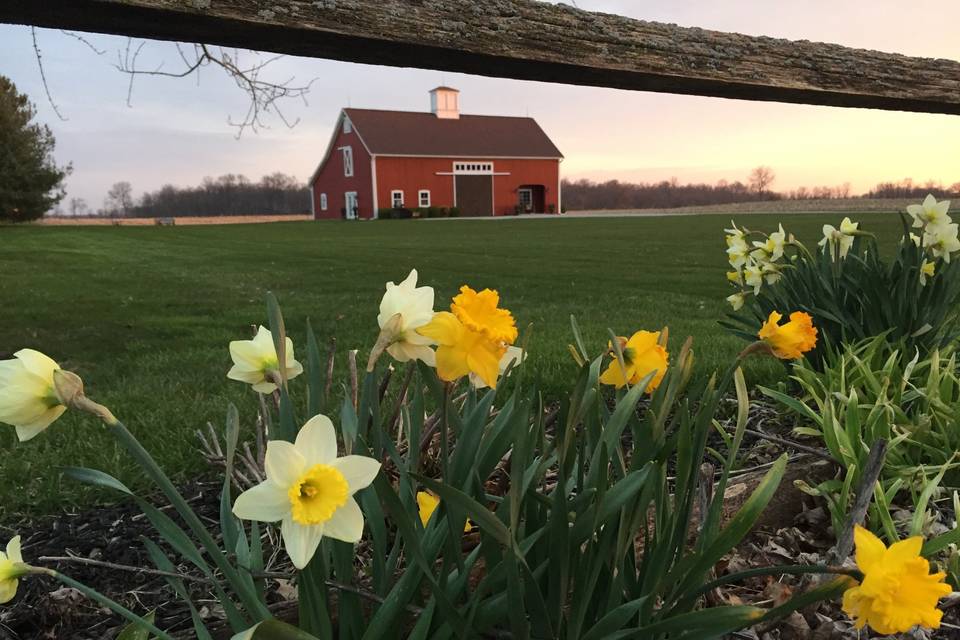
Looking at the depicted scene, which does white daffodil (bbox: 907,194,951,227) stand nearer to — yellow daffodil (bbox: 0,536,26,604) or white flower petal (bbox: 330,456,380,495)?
white flower petal (bbox: 330,456,380,495)

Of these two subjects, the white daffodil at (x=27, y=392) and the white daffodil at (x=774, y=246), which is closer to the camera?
the white daffodil at (x=27, y=392)

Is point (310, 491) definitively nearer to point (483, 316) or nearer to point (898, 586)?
point (483, 316)

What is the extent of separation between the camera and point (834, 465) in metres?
1.87

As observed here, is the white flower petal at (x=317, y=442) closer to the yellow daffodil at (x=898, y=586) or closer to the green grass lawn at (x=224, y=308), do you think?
the green grass lawn at (x=224, y=308)

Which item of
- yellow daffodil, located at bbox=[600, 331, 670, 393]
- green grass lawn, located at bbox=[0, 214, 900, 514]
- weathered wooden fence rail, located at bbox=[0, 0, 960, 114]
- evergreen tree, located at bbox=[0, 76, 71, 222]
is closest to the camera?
yellow daffodil, located at bbox=[600, 331, 670, 393]

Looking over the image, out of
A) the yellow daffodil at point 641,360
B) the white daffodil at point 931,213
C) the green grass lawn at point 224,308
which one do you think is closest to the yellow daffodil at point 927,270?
the white daffodil at point 931,213

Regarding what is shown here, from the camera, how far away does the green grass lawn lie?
101 inches

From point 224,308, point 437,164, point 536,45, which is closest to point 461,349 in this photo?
point 536,45

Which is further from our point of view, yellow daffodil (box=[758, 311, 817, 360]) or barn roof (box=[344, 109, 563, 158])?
barn roof (box=[344, 109, 563, 158])

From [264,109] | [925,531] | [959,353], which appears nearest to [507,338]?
[925,531]

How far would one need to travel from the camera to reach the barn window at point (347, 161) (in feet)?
128

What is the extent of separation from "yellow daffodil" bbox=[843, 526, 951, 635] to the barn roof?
37.5 meters

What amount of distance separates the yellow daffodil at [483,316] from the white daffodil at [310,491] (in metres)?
0.20

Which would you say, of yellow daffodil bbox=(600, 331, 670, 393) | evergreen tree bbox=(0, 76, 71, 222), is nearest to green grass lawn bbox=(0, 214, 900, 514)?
yellow daffodil bbox=(600, 331, 670, 393)
